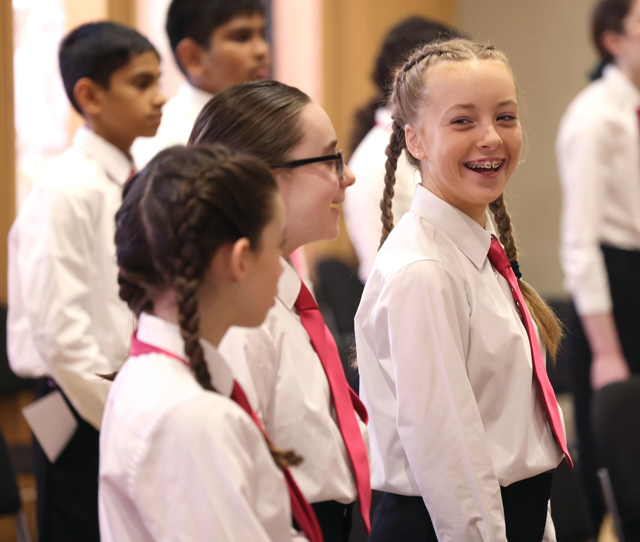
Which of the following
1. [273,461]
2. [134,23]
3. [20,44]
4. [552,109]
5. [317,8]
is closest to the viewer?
[273,461]

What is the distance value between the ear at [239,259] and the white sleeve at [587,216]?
7.72 ft

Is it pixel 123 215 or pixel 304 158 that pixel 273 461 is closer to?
pixel 123 215

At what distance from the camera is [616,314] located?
10.5 ft

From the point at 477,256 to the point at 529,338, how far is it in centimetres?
19

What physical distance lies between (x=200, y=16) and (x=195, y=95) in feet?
0.88

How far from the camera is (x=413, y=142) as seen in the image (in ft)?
5.36

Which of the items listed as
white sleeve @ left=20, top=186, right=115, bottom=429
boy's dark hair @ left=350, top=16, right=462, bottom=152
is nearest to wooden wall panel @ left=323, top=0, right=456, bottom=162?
boy's dark hair @ left=350, top=16, right=462, bottom=152

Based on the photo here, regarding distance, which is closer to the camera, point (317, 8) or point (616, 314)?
point (616, 314)

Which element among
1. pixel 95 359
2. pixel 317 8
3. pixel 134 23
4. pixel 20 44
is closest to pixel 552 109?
pixel 317 8

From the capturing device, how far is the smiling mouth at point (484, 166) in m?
1.54

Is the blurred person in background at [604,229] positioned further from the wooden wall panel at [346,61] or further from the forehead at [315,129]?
the wooden wall panel at [346,61]

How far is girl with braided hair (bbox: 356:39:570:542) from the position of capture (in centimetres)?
138

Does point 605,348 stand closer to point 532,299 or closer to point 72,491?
point 532,299

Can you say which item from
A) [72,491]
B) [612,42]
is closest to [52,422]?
[72,491]
